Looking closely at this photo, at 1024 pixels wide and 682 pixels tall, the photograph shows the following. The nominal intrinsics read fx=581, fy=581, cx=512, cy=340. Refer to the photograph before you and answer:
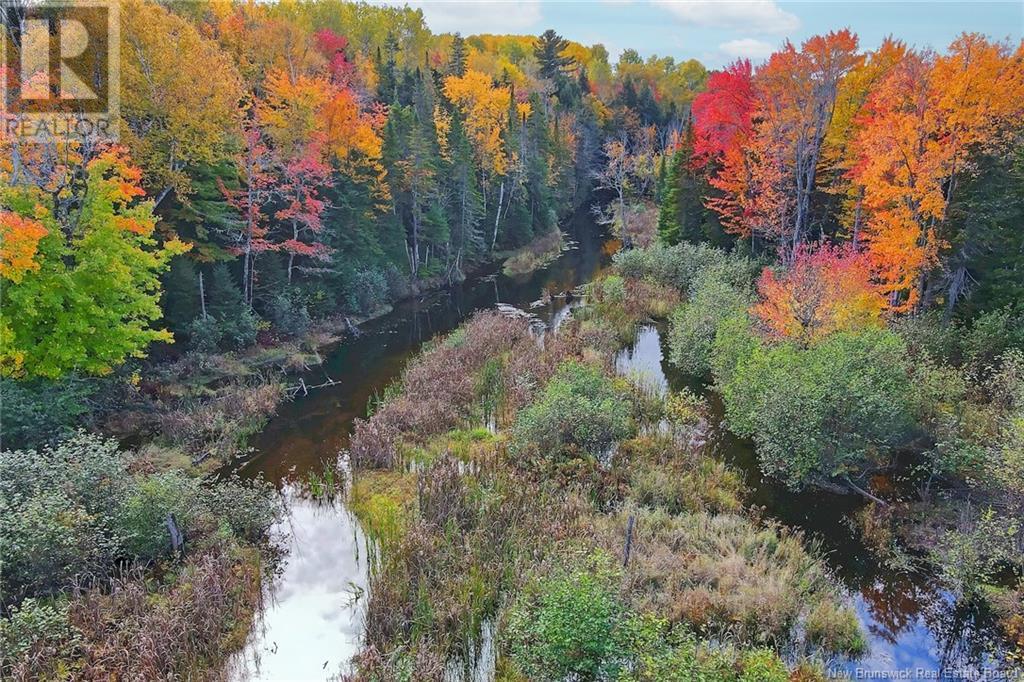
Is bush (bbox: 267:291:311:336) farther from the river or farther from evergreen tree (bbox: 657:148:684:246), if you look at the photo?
evergreen tree (bbox: 657:148:684:246)

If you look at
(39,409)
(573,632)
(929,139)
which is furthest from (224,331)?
(929,139)

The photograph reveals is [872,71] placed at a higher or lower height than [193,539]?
higher

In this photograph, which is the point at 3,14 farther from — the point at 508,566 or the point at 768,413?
the point at 768,413

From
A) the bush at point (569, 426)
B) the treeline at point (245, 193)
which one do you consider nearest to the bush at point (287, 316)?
the treeline at point (245, 193)

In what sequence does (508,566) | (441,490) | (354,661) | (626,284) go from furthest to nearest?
1. (626,284)
2. (441,490)
3. (508,566)
4. (354,661)

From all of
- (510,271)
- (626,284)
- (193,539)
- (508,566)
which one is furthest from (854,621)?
(510,271)

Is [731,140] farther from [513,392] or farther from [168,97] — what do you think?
[168,97]
